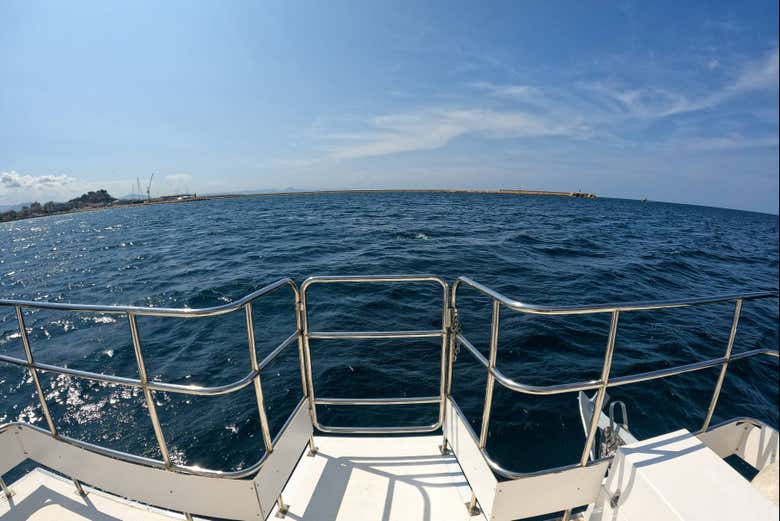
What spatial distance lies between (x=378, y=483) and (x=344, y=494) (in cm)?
24

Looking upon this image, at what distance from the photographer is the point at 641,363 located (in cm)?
530

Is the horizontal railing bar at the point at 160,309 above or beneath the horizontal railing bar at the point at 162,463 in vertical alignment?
above

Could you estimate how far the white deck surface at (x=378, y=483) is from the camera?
6.47 ft

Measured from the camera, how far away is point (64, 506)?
2092 millimetres

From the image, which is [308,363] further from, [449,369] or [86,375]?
[86,375]

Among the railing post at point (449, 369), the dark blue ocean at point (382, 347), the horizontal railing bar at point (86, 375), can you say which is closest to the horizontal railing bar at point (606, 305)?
the dark blue ocean at point (382, 347)

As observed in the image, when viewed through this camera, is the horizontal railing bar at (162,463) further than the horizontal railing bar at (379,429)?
No

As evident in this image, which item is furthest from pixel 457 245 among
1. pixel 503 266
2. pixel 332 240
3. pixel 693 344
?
pixel 693 344

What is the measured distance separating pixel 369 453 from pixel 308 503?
0.54 meters

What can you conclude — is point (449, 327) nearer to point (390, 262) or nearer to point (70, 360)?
point (70, 360)

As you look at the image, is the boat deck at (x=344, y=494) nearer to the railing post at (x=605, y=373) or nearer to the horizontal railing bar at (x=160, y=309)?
the railing post at (x=605, y=373)

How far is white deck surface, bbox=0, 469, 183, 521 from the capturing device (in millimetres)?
2016

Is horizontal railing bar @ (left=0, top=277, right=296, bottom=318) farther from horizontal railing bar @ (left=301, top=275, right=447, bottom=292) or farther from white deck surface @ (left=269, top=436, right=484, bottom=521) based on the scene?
white deck surface @ (left=269, top=436, right=484, bottom=521)

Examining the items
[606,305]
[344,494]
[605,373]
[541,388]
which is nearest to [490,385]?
[541,388]
